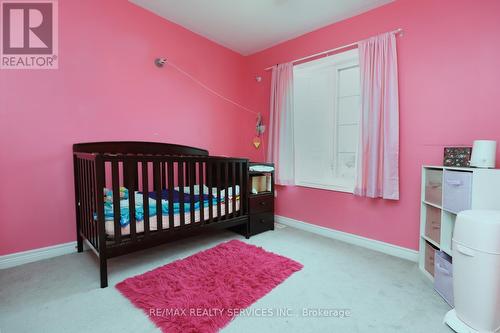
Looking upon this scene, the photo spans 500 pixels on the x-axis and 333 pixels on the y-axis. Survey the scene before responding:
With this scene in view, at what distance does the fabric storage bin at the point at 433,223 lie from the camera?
1.71 meters

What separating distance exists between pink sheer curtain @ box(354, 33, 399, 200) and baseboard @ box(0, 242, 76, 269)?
2847 millimetres

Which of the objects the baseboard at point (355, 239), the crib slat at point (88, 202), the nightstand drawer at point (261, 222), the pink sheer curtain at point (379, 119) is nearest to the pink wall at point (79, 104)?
the crib slat at point (88, 202)

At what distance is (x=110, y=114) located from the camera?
2.30m

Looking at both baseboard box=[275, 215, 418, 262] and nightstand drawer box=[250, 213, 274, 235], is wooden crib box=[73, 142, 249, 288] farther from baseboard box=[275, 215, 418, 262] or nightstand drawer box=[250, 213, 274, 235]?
baseboard box=[275, 215, 418, 262]

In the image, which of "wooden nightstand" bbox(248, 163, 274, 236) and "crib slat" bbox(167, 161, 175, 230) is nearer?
"crib slat" bbox(167, 161, 175, 230)

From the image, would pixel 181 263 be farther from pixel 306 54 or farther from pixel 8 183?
pixel 306 54

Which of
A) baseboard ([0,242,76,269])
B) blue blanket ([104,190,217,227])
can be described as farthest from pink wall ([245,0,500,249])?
baseboard ([0,242,76,269])

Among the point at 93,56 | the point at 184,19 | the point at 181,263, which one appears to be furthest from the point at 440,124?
the point at 93,56

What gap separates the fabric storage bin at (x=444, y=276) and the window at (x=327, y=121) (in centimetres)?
102

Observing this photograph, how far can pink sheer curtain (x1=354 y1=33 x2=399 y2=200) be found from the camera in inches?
83.8

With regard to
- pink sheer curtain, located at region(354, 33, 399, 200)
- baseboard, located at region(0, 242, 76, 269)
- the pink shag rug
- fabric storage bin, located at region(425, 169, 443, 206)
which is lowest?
the pink shag rug

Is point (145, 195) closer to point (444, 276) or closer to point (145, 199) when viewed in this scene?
point (145, 199)

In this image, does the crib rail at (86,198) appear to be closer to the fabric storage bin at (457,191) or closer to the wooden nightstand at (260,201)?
the wooden nightstand at (260,201)

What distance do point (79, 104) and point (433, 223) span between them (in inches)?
125
